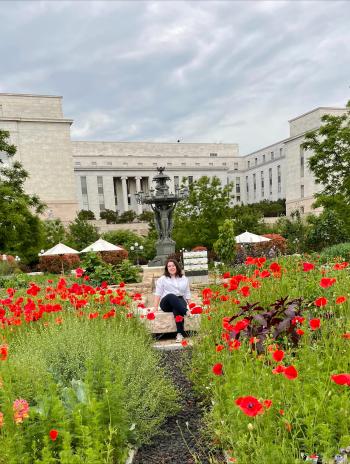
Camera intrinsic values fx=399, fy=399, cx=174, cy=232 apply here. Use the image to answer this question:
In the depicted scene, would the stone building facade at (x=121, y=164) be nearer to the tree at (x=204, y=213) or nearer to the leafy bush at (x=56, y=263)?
the leafy bush at (x=56, y=263)

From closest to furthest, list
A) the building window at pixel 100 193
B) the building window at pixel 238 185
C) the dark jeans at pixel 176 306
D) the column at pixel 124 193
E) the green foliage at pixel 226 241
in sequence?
the dark jeans at pixel 176 306
the green foliage at pixel 226 241
the building window at pixel 100 193
the column at pixel 124 193
the building window at pixel 238 185

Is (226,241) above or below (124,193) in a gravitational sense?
below

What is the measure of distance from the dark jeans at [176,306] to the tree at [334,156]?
1531 centimetres

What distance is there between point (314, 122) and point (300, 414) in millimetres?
60579

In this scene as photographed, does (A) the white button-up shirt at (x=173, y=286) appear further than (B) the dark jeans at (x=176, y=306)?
Yes

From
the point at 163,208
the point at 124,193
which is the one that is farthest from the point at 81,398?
the point at 124,193

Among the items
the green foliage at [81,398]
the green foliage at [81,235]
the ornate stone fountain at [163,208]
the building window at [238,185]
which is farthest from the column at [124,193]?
the green foliage at [81,398]

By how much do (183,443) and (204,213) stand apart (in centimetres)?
2273

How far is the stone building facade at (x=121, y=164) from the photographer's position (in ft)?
165

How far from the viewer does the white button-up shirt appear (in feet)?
20.6

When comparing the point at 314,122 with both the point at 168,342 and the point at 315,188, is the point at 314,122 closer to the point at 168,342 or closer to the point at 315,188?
the point at 315,188

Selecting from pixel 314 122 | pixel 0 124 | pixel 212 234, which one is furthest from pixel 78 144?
pixel 212 234

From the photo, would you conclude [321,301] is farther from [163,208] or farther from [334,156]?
[334,156]

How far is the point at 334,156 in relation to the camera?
21203 millimetres
